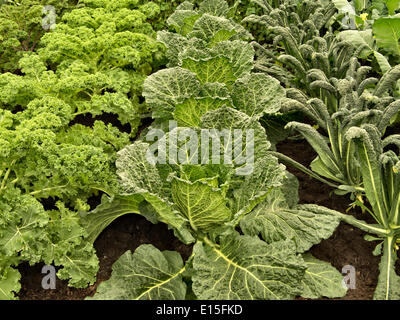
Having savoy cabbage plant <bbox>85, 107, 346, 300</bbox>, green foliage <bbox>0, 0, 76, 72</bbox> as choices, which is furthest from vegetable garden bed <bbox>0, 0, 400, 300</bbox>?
green foliage <bbox>0, 0, 76, 72</bbox>

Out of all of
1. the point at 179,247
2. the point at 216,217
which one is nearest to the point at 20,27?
the point at 179,247

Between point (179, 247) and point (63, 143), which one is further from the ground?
point (63, 143)

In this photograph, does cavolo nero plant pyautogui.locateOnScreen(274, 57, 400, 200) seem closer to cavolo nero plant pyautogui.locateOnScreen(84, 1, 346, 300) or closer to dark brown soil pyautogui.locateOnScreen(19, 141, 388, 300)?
dark brown soil pyautogui.locateOnScreen(19, 141, 388, 300)

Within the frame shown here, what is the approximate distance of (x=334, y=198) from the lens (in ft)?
9.71

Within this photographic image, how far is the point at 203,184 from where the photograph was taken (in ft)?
6.98

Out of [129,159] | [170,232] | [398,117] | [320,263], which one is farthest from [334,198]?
[129,159]

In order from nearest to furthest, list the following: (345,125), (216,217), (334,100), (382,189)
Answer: (216,217)
(382,189)
(345,125)
(334,100)

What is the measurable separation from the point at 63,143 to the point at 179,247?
3.12 ft

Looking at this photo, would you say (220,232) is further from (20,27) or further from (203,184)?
(20,27)

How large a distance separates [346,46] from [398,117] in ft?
2.28

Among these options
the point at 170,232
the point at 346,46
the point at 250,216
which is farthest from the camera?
the point at 346,46

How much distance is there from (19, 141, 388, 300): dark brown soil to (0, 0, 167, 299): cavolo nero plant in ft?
0.38

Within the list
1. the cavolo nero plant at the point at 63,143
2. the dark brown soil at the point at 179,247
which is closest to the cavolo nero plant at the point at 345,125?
the dark brown soil at the point at 179,247
